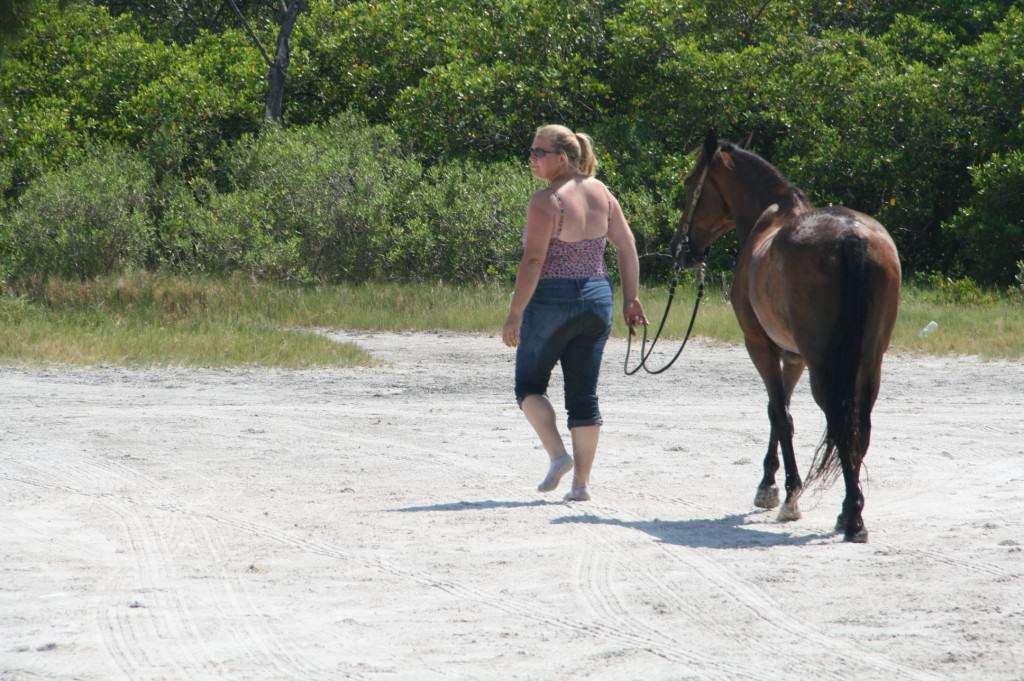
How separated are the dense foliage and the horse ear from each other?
Answer: 44.1ft

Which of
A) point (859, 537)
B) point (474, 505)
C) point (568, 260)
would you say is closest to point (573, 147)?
point (568, 260)

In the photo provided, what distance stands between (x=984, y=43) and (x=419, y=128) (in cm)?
942

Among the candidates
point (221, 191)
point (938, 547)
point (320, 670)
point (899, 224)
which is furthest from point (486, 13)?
point (320, 670)

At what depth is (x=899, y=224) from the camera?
22.9 meters

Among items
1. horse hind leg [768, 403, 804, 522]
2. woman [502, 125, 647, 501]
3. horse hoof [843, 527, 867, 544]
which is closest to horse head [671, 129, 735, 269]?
woman [502, 125, 647, 501]

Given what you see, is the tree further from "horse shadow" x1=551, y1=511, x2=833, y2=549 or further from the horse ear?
"horse shadow" x1=551, y1=511, x2=833, y2=549

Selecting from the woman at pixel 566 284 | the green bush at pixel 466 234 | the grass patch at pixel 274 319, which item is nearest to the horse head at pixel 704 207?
the woman at pixel 566 284

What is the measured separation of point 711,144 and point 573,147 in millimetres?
1389

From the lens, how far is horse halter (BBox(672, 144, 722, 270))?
8.24m

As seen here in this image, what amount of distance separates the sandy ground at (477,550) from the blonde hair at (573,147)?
1760 mm

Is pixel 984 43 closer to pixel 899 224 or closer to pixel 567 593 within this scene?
pixel 899 224

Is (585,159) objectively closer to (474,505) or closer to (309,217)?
(474,505)

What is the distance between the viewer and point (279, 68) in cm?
2502

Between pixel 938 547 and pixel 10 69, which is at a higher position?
pixel 10 69
